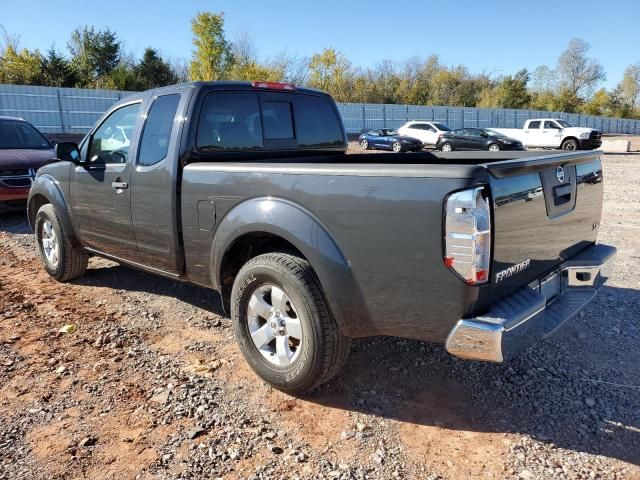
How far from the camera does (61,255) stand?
5316 millimetres

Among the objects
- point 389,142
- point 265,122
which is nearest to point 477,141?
point 389,142

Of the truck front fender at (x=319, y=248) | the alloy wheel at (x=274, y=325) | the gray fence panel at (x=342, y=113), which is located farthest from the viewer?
the gray fence panel at (x=342, y=113)

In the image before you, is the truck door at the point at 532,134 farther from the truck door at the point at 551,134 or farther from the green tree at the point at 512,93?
the green tree at the point at 512,93

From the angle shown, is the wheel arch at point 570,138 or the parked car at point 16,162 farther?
the wheel arch at point 570,138

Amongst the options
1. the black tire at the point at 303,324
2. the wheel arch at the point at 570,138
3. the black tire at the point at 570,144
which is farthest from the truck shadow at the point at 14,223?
the wheel arch at the point at 570,138

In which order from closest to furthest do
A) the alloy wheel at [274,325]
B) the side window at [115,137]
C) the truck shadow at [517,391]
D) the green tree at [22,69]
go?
the truck shadow at [517,391] < the alloy wheel at [274,325] < the side window at [115,137] < the green tree at [22,69]

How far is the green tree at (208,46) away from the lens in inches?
1564

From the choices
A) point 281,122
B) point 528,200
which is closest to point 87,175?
point 281,122

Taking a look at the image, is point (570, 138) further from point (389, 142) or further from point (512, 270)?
point (512, 270)

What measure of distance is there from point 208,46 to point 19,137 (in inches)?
1315

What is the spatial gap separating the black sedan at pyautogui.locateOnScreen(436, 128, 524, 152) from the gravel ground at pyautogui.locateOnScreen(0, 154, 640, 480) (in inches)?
848

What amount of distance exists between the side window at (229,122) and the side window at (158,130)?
0.25 m

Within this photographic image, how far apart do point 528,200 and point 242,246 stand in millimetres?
1878

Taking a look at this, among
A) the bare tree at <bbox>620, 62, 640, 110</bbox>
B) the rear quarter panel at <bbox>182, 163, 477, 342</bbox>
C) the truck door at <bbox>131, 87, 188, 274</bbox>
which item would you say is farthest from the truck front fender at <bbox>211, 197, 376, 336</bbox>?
the bare tree at <bbox>620, 62, 640, 110</bbox>
